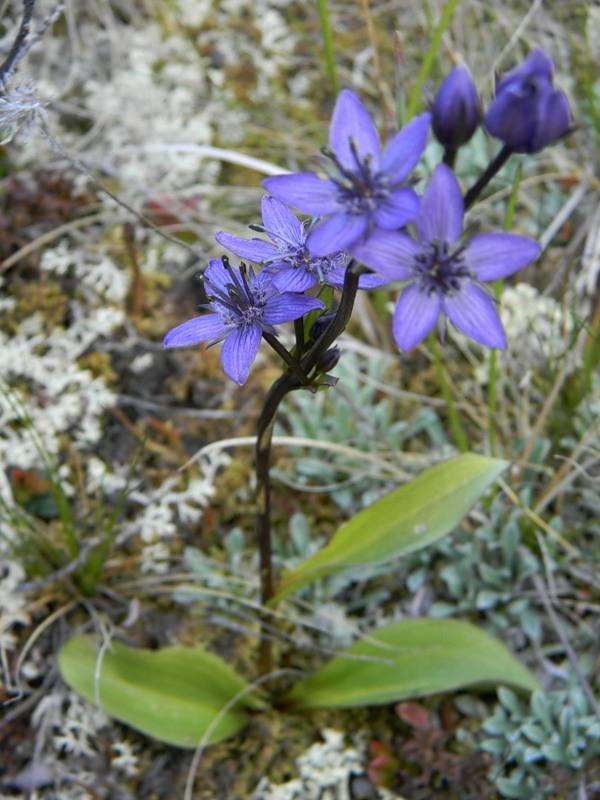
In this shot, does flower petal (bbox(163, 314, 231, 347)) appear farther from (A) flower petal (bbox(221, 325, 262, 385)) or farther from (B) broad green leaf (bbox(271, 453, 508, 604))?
(B) broad green leaf (bbox(271, 453, 508, 604))

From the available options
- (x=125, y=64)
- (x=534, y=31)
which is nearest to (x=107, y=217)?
(x=125, y=64)


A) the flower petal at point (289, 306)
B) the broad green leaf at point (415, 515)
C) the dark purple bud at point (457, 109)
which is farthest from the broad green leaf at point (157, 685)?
the dark purple bud at point (457, 109)

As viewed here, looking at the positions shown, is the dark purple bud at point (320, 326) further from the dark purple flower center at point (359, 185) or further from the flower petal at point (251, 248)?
the dark purple flower center at point (359, 185)

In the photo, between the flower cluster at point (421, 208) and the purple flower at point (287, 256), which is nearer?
the flower cluster at point (421, 208)

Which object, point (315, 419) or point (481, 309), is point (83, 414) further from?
point (481, 309)

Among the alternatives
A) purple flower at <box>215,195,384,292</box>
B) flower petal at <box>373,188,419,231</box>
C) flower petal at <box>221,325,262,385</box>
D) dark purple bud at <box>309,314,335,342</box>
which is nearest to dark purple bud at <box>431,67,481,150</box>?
flower petal at <box>373,188,419,231</box>

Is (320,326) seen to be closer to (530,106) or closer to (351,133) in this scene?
(351,133)
